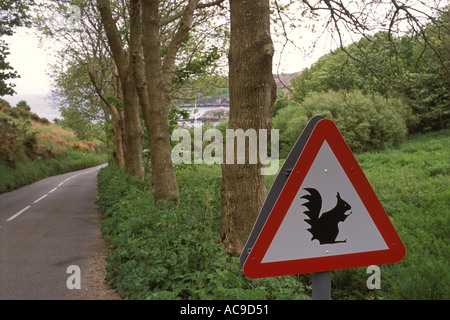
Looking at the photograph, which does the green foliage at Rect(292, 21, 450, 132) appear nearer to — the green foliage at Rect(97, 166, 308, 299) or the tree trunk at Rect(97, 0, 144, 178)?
the green foliage at Rect(97, 166, 308, 299)

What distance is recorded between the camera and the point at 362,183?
6.64 ft

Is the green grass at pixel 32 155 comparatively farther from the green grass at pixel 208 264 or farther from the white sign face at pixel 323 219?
the white sign face at pixel 323 219

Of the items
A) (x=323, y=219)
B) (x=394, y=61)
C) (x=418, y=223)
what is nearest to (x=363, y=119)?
(x=418, y=223)

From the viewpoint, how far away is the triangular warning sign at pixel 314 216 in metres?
1.93

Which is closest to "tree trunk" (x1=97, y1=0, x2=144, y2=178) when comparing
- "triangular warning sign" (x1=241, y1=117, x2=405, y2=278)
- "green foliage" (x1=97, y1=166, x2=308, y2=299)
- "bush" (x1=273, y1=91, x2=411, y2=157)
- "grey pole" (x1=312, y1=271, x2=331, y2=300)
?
"green foliage" (x1=97, y1=166, x2=308, y2=299)

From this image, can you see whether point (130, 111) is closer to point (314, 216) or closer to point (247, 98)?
point (247, 98)

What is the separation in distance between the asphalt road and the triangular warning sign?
4.40 metres

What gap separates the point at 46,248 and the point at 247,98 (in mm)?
6286

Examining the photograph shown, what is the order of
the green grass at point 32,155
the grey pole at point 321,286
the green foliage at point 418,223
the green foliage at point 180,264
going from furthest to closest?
the green grass at point 32,155 → the green foliage at point 418,223 → the green foliage at point 180,264 → the grey pole at point 321,286

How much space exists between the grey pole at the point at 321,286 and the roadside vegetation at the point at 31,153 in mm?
24683

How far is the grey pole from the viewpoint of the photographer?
6.23 feet

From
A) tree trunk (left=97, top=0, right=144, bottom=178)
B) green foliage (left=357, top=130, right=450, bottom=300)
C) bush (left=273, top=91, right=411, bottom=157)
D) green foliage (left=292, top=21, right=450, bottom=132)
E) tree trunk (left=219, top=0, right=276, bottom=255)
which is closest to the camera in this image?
tree trunk (left=219, top=0, right=276, bottom=255)

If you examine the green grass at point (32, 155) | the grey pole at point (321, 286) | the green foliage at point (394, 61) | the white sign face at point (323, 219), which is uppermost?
the green foliage at point (394, 61)
